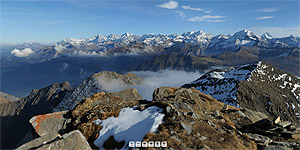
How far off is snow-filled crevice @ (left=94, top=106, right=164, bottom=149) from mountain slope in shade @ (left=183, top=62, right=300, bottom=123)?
100m

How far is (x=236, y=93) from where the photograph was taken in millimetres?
112375

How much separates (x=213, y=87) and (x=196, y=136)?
12778 centimetres

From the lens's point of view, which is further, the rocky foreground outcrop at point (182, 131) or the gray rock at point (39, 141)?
the rocky foreground outcrop at point (182, 131)

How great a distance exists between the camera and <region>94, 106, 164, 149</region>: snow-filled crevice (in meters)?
14.9

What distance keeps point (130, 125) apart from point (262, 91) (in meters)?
138

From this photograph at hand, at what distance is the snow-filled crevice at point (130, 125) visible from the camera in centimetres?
1488

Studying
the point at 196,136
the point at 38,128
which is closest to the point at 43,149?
the point at 38,128

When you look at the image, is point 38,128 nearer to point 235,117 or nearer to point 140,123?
point 140,123

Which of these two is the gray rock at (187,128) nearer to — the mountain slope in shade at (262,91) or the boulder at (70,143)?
the boulder at (70,143)

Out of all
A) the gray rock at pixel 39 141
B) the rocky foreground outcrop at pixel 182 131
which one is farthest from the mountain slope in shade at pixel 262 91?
the gray rock at pixel 39 141

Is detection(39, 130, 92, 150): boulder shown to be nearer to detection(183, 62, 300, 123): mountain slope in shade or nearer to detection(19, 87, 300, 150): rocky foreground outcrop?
detection(19, 87, 300, 150): rocky foreground outcrop

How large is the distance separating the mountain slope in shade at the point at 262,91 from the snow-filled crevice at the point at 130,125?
100 m

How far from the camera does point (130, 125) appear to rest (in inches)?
673

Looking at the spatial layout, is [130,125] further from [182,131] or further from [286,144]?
[286,144]
